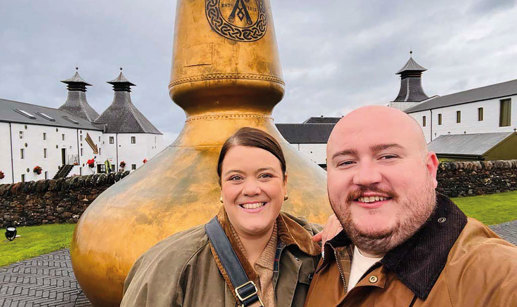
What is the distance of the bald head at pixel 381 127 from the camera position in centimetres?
138

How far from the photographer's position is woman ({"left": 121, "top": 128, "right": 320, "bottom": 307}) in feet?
5.00

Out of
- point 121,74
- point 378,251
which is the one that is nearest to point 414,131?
point 378,251

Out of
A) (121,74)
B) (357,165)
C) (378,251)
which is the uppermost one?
(121,74)

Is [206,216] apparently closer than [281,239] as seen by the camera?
No

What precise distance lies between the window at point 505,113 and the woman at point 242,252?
40349 millimetres

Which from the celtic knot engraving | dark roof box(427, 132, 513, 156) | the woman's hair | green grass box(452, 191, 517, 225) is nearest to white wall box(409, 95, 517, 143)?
dark roof box(427, 132, 513, 156)

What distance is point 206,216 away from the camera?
116 inches

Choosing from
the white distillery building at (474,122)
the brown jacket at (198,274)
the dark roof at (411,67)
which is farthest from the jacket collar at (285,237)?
the dark roof at (411,67)

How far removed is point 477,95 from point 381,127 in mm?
46154

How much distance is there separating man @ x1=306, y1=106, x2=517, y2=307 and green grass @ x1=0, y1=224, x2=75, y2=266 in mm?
10663

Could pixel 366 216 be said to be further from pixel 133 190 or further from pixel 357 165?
pixel 133 190

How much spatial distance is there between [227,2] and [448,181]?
18.2m

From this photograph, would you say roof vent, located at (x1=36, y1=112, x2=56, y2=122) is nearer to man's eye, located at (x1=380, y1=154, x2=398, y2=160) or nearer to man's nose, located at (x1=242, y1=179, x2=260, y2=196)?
man's nose, located at (x1=242, y1=179, x2=260, y2=196)

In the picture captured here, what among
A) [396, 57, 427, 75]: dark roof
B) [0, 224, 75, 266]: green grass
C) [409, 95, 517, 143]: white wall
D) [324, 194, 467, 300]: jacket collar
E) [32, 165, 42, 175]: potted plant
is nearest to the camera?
[324, 194, 467, 300]: jacket collar
